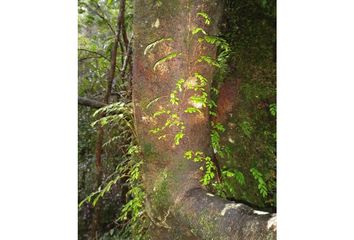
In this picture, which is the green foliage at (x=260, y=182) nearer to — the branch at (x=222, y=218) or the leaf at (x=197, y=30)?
the branch at (x=222, y=218)

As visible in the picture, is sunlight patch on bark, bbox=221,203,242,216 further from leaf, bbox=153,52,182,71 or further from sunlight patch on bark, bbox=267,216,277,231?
leaf, bbox=153,52,182,71

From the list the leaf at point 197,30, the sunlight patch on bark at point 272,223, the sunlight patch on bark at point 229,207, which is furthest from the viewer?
the leaf at point 197,30

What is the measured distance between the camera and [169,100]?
178 cm

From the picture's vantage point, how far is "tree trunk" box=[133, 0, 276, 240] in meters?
1.74

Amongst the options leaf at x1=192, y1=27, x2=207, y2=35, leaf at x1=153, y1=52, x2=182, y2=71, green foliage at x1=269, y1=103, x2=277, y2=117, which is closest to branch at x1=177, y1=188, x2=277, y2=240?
leaf at x1=153, y1=52, x2=182, y2=71

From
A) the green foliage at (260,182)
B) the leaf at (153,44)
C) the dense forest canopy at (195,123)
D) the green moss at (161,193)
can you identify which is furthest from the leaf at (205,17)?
the green foliage at (260,182)

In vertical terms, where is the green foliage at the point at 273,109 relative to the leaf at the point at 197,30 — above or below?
below

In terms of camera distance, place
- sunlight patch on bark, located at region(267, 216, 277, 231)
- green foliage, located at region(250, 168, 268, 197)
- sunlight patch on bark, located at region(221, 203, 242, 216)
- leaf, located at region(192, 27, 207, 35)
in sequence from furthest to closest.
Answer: green foliage, located at region(250, 168, 268, 197) → leaf, located at region(192, 27, 207, 35) → sunlight patch on bark, located at region(221, 203, 242, 216) → sunlight patch on bark, located at region(267, 216, 277, 231)

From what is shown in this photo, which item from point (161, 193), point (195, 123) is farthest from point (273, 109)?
point (161, 193)

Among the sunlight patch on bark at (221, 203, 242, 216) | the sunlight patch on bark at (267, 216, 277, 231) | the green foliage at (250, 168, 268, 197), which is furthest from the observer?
the green foliage at (250, 168, 268, 197)

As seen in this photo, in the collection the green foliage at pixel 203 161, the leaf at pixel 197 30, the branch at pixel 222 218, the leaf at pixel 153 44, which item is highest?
the leaf at pixel 197 30

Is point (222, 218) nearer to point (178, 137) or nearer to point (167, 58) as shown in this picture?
point (178, 137)

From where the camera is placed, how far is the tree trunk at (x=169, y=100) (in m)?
1.74
